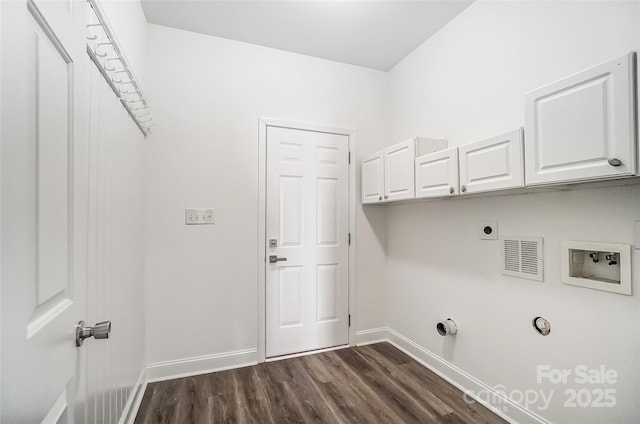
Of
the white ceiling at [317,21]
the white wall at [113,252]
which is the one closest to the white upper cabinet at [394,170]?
the white ceiling at [317,21]

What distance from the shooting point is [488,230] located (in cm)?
192

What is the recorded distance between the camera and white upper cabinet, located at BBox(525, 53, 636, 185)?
3.60 feet

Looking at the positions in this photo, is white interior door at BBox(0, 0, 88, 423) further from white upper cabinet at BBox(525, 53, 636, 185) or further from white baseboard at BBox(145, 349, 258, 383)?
white upper cabinet at BBox(525, 53, 636, 185)

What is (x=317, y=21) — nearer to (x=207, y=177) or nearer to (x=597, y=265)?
(x=207, y=177)

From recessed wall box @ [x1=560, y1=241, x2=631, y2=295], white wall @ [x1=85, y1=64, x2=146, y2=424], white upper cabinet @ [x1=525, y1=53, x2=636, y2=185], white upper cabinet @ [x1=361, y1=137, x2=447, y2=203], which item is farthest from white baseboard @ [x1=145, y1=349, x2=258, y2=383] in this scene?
white upper cabinet @ [x1=525, y1=53, x2=636, y2=185]

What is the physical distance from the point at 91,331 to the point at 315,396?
164 cm

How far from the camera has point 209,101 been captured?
2.40 meters

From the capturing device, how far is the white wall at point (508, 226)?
1.34 meters

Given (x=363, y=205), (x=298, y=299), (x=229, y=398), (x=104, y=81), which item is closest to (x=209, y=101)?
(x=104, y=81)

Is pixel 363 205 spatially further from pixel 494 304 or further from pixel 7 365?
pixel 7 365

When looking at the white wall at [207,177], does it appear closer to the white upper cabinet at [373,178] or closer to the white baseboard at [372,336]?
the white upper cabinet at [373,178]

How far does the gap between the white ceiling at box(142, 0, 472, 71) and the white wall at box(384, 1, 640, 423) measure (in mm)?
204

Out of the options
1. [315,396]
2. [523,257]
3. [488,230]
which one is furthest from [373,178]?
[315,396]

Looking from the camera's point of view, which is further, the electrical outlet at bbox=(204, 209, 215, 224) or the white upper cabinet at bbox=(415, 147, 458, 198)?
the electrical outlet at bbox=(204, 209, 215, 224)
